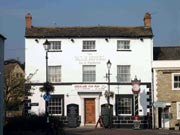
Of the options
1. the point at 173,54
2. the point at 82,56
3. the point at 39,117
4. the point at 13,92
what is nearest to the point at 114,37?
the point at 82,56

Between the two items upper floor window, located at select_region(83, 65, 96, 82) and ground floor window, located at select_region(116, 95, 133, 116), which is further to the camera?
upper floor window, located at select_region(83, 65, 96, 82)

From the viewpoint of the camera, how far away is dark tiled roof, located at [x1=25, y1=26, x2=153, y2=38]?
50375 mm

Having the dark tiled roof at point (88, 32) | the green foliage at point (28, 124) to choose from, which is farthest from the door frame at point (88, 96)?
the green foliage at point (28, 124)

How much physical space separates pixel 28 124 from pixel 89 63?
16.9 meters

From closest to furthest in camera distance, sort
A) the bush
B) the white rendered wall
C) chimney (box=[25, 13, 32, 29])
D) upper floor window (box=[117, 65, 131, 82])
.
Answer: the bush < the white rendered wall < upper floor window (box=[117, 65, 131, 82]) < chimney (box=[25, 13, 32, 29])

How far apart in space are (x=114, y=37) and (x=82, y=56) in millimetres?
3517

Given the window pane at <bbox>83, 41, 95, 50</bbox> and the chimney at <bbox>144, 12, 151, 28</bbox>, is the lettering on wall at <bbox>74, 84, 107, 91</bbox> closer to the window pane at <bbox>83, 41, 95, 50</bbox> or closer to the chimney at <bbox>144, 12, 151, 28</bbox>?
the window pane at <bbox>83, 41, 95, 50</bbox>

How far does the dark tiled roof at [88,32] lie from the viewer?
50375 mm

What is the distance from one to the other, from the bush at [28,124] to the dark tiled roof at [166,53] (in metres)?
20.1

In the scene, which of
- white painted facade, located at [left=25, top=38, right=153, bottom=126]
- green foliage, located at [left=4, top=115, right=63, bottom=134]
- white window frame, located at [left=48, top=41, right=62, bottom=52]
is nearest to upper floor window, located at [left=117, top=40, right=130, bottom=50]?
white painted facade, located at [left=25, top=38, right=153, bottom=126]

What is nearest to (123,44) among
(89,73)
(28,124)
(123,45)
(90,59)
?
(123,45)

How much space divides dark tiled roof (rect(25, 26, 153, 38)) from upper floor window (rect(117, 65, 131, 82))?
9.98 ft

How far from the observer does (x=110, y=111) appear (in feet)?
160

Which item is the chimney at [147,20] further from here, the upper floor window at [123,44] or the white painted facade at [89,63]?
the upper floor window at [123,44]
